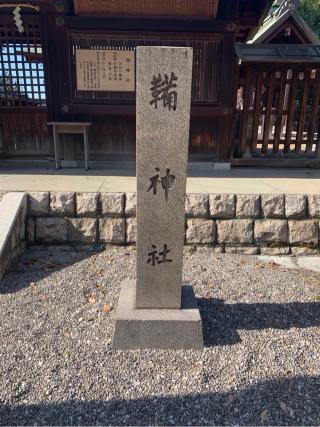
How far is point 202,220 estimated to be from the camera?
4.47 meters

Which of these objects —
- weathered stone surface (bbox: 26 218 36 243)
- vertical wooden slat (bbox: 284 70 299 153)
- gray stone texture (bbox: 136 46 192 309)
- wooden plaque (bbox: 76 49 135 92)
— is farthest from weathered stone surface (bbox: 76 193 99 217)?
vertical wooden slat (bbox: 284 70 299 153)

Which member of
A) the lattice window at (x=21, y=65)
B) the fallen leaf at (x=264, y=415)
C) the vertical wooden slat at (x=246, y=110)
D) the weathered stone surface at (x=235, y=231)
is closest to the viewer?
the fallen leaf at (x=264, y=415)

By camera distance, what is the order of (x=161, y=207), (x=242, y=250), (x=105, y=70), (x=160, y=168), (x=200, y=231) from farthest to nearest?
1. (x=105, y=70)
2. (x=242, y=250)
3. (x=200, y=231)
4. (x=161, y=207)
5. (x=160, y=168)

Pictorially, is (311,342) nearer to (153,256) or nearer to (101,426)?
(153,256)

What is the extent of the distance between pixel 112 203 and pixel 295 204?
254 centimetres

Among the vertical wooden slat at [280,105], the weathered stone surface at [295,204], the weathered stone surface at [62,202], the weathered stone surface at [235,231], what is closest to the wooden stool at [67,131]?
the weathered stone surface at [62,202]

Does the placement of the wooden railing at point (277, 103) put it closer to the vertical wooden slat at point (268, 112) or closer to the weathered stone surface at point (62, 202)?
the vertical wooden slat at point (268, 112)

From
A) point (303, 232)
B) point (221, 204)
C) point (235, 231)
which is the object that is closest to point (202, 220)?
point (221, 204)

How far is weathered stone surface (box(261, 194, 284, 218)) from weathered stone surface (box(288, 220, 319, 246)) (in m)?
0.26

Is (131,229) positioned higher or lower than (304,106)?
lower

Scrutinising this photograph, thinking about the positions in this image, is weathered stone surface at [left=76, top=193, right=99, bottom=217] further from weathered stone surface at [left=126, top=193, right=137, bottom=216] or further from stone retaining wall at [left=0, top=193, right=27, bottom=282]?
stone retaining wall at [left=0, top=193, right=27, bottom=282]

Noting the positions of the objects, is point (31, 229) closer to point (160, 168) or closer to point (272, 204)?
point (160, 168)

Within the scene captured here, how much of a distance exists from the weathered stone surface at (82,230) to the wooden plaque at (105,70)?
10.0ft

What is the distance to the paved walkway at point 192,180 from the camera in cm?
473
